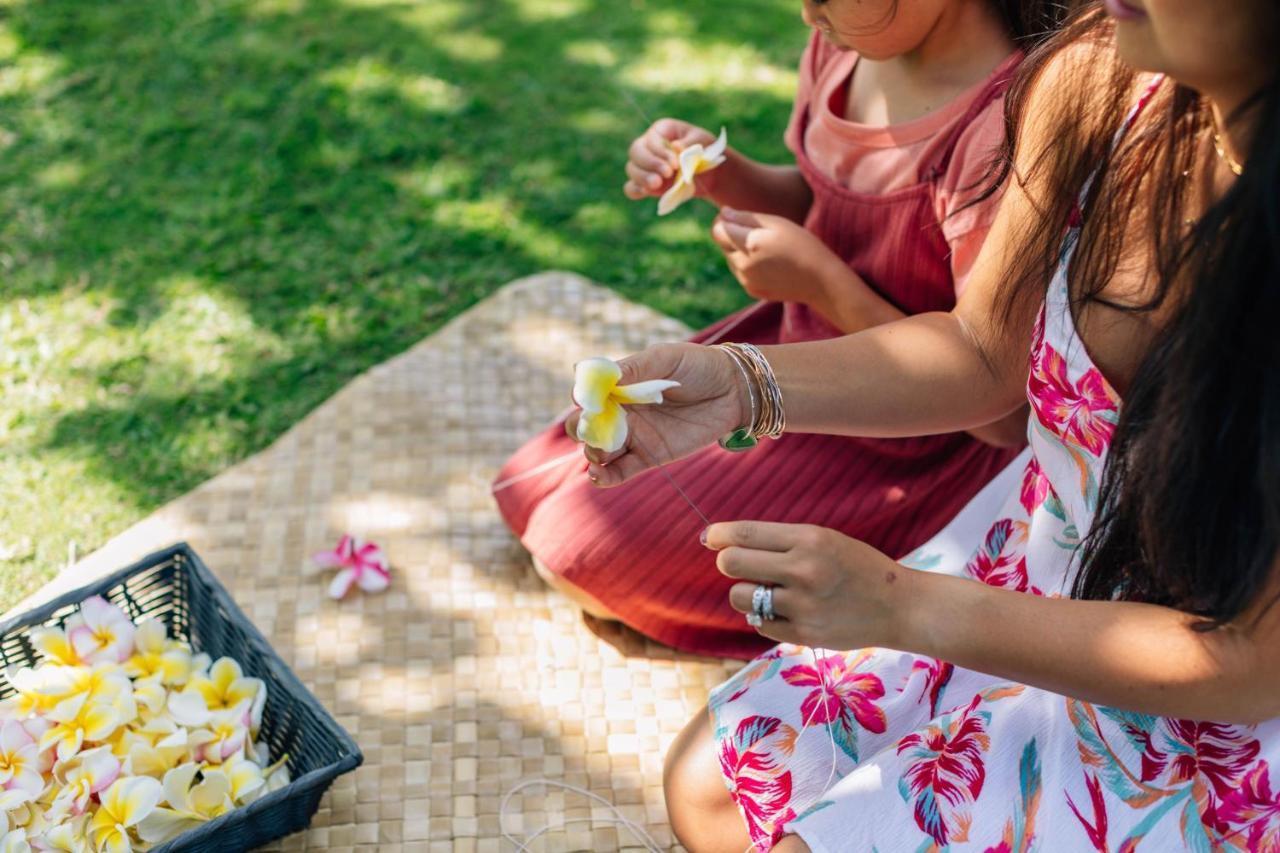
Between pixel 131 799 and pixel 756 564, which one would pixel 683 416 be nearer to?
pixel 756 564

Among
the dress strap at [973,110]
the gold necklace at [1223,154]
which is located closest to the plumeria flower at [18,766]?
the dress strap at [973,110]

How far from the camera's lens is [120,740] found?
5.24 feet

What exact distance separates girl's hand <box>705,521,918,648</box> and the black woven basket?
593 mm

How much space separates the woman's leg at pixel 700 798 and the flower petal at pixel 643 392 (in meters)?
0.55

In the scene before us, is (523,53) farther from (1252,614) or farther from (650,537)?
(1252,614)

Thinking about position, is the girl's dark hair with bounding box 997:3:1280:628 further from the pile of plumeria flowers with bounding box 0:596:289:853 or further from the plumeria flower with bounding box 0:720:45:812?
the plumeria flower with bounding box 0:720:45:812

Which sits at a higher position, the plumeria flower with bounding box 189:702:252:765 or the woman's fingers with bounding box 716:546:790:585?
the woman's fingers with bounding box 716:546:790:585

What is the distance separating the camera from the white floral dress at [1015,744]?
1.25 m

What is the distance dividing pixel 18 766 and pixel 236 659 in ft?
0.99

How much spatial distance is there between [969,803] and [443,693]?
0.89 meters

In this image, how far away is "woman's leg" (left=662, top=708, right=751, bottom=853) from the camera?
1624 millimetres

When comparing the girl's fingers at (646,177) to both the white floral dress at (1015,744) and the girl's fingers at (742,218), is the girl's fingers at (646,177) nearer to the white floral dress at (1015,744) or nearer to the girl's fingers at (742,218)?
the girl's fingers at (742,218)

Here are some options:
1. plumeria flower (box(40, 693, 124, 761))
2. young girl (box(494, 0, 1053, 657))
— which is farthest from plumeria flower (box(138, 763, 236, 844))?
young girl (box(494, 0, 1053, 657))

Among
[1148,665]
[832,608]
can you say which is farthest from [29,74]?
[1148,665]
